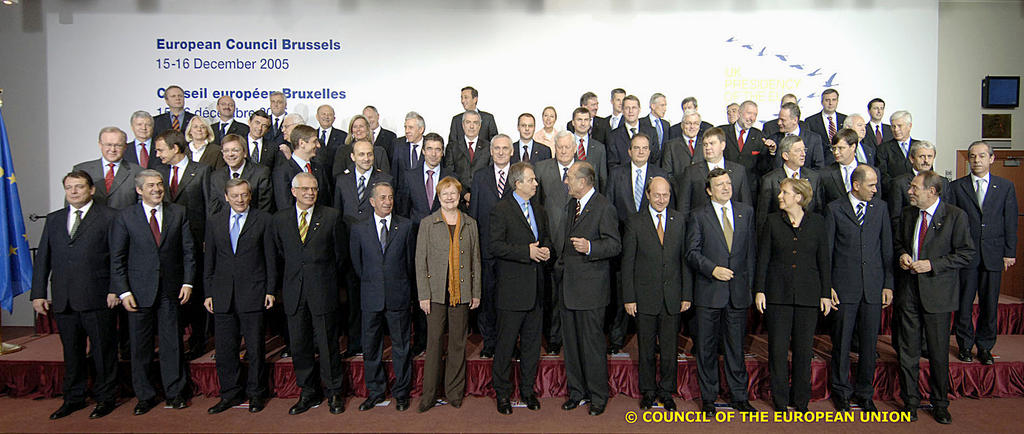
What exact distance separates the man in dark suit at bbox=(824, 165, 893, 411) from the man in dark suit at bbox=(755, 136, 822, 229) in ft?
2.06

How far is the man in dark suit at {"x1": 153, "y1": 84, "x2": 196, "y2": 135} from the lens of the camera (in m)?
6.39

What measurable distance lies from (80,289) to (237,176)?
1.35 metres

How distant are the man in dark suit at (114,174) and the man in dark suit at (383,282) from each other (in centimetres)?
199

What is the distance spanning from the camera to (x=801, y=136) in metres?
5.65

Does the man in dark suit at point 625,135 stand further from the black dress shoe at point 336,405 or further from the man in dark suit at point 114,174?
the man in dark suit at point 114,174

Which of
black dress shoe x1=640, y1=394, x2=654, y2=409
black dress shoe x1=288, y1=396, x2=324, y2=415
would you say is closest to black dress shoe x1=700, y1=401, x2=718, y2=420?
black dress shoe x1=640, y1=394, x2=654, y2=409

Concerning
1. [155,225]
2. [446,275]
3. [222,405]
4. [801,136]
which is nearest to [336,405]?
[222,405]

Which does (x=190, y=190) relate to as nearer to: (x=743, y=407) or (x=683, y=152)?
(x=683, y=152)

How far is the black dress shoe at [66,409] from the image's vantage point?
4.25m

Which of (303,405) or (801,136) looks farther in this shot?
(801,136)

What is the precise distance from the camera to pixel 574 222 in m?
4.11

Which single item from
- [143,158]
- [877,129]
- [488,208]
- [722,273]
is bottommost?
[722,273]

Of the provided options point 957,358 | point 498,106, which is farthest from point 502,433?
point 498,106

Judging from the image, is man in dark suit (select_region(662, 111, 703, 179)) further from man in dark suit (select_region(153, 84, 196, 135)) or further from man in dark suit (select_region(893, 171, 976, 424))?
man in dark suit (select_region(153, 84, 196, 135))
